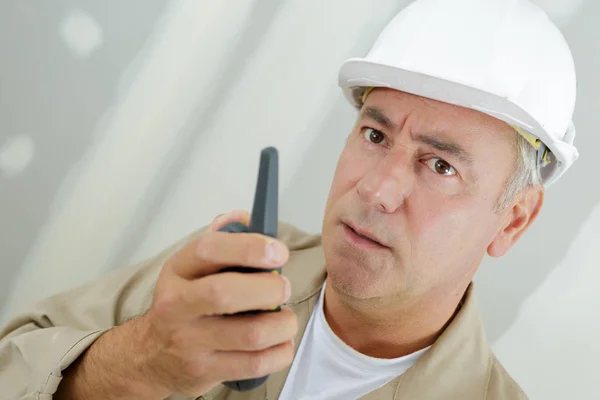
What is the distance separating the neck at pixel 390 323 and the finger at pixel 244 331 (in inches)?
20.0

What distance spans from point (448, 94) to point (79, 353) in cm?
84

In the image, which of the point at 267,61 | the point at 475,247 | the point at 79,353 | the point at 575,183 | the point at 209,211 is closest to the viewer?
the point at 79,353

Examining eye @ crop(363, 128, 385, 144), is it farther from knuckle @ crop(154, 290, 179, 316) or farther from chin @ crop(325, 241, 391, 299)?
knuckle @ crop(154, 290, 179, 316)

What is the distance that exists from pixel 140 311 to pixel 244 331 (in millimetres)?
740

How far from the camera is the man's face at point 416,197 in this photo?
1.17 m

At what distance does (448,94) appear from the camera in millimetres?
1152

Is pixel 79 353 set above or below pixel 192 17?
below

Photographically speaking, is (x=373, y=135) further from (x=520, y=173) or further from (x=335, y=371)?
(x=335, y=371)

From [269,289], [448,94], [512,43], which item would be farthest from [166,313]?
[512,43]

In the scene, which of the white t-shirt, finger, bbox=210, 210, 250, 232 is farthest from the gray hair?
finger, bbox=210, 210, 250, 232

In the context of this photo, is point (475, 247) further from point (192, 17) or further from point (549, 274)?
point (192, 17)

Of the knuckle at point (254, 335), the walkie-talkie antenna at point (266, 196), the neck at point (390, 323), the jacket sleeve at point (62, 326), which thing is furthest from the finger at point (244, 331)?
the neck at point (390, 323)

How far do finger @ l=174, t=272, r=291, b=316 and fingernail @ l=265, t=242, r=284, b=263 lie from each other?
25mm

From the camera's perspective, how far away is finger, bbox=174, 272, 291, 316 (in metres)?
0.73
